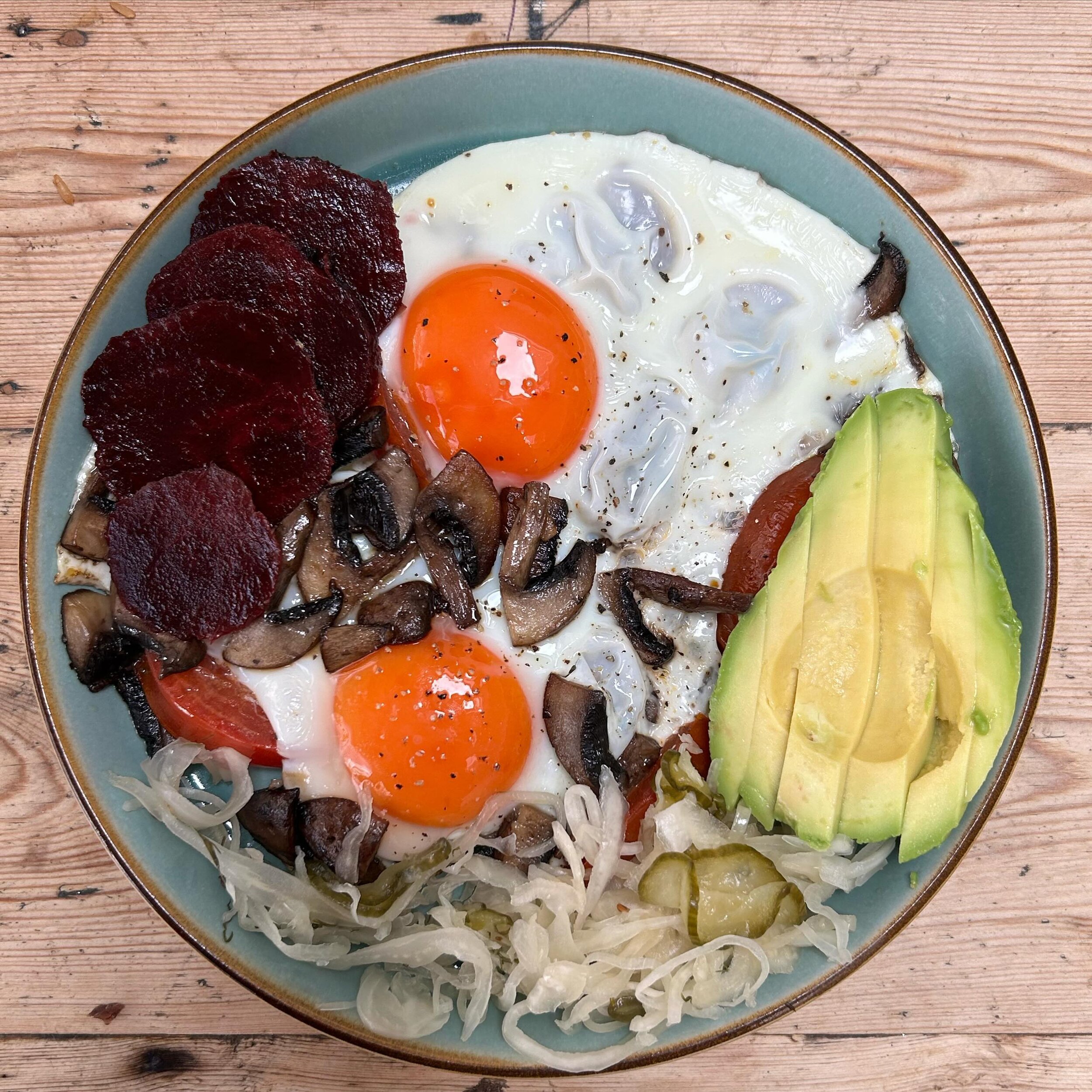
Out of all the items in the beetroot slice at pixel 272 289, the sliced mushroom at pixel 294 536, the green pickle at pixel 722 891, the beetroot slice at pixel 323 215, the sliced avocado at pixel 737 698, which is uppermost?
the beetroot slice at pixel 323 215

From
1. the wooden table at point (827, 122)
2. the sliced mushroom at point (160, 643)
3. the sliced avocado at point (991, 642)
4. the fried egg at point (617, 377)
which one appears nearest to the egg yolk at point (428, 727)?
the fried egg at point (617, 377)

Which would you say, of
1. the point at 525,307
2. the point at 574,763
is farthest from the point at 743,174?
the point at 574,763

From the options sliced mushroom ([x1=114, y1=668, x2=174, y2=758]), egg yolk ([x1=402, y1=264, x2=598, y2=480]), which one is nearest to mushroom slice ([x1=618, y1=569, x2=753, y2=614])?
egg yolk ([x1=402, y1=264, x2=598, y2=480])

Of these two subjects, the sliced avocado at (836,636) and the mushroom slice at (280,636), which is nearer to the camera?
the sliced avocado at (836,636)

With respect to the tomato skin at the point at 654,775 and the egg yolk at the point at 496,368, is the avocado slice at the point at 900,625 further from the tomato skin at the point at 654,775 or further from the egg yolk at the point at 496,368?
the egg yolk at the point at 496,368

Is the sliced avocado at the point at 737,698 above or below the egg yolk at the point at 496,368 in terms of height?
below

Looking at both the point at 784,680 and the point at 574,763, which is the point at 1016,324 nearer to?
the point at 784,680
